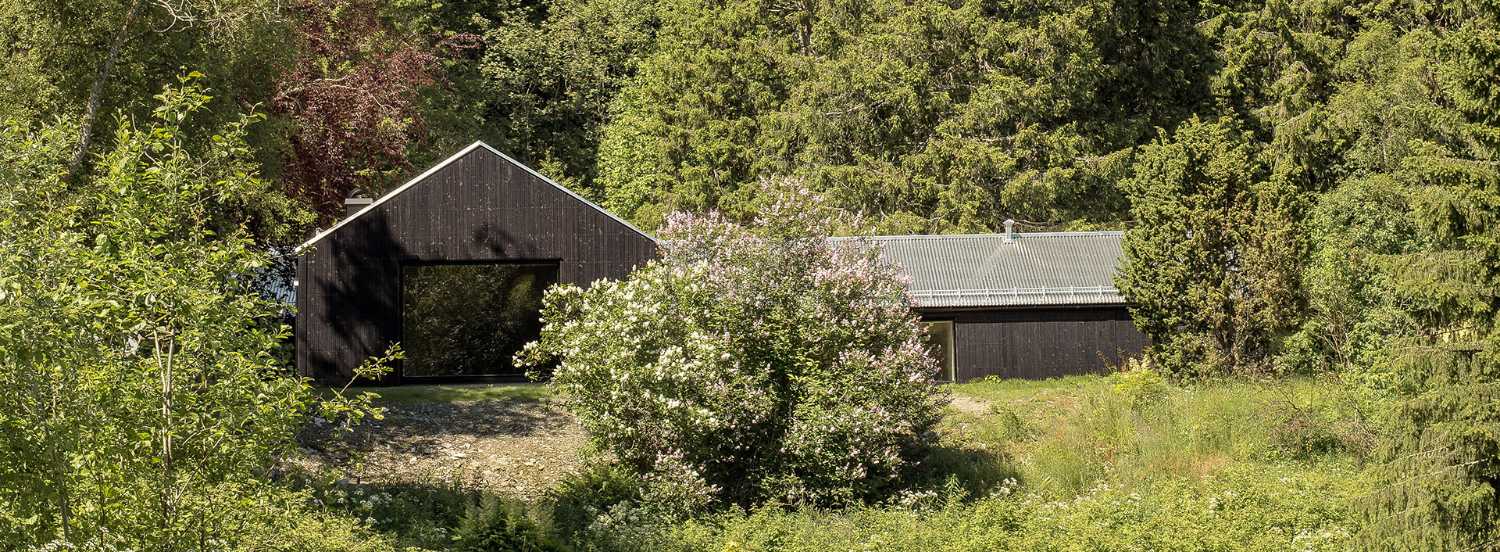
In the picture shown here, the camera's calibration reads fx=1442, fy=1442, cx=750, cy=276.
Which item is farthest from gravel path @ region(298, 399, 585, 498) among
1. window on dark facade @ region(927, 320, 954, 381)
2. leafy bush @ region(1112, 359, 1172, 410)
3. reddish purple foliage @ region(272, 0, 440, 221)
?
leafy bush @ region(1112, 359, 1172, 410)

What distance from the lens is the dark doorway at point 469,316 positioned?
87.6 feet

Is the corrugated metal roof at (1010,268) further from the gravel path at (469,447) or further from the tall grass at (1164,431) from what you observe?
the gravel path at (469,447)

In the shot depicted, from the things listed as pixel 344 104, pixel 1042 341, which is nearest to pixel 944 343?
pixel 1042 341

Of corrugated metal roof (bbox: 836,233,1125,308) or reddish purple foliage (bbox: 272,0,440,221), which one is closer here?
corrugated metal roof (bbox: 836,233,1125,308)

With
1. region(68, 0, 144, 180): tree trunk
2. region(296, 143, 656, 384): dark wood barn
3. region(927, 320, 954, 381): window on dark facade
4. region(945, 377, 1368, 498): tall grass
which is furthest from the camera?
region(927, 320, 954, 381): window on dark facade

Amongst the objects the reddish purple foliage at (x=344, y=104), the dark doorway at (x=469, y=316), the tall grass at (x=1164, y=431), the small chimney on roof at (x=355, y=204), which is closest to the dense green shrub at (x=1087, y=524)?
the tall grass at (x=1164, y=431)

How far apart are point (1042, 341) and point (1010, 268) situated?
1.94 meters

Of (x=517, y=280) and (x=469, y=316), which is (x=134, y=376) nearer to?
(x=469, y=316)

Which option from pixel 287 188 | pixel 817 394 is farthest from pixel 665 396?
pixel 287 188

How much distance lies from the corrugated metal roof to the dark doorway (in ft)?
23.5

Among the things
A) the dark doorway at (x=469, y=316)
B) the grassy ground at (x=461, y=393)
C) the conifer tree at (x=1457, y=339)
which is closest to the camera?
the conifer tree at (x=1457, y=339)

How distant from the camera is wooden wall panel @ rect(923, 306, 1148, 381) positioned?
2762 centimetres

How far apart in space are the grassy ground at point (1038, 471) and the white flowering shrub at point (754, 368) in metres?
0.80

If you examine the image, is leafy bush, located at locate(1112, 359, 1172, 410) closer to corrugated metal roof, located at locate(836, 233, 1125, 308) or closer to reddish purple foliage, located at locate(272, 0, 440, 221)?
corrugated metal roof, located at locate(836, 233, 1125, 308)
